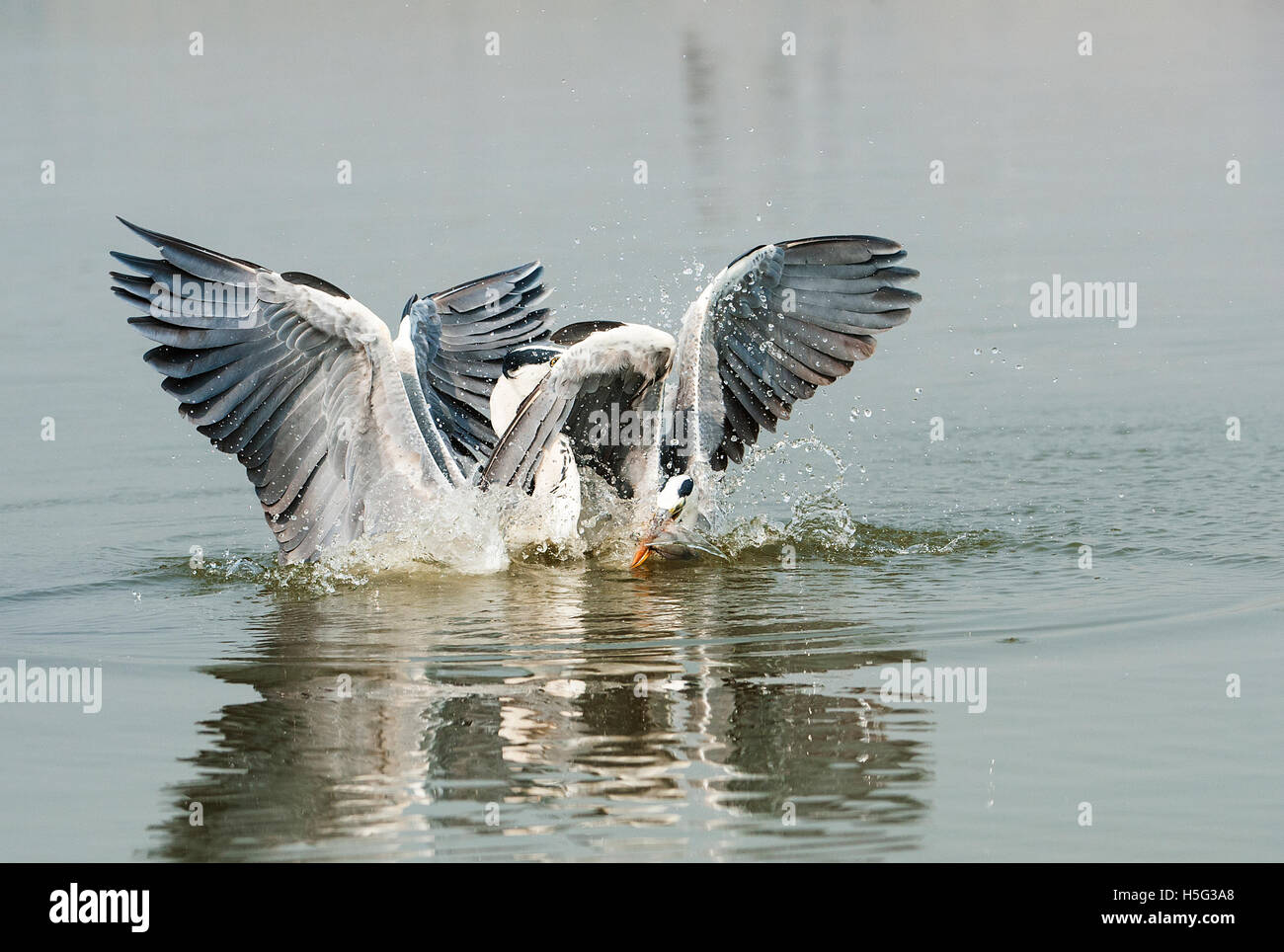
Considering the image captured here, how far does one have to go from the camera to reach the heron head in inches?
454

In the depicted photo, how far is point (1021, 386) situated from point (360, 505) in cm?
578

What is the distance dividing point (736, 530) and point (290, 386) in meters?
2.95

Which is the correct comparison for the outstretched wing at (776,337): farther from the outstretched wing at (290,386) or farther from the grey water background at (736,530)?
the outstretched wing at (290,386)

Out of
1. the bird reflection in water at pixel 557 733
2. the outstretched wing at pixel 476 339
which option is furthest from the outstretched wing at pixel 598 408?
the outstretched wing at pixel 476 339

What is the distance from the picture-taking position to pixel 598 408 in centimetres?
1190

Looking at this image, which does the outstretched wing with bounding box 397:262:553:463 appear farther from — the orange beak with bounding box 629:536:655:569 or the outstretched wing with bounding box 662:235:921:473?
the orange beak with bounding box 629:536:655:569

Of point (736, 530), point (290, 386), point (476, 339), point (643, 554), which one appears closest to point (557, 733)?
point (643, 554)

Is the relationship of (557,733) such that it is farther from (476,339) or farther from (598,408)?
(476,339)

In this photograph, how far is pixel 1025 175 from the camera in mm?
21266

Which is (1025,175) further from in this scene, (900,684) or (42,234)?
(900,684)

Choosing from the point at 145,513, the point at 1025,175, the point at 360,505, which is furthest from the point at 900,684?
the point at 1025,175

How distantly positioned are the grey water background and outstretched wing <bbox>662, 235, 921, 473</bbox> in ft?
2.23

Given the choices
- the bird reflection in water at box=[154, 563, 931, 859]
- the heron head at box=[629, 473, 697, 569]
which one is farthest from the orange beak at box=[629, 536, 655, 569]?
the bird reflection in water at box=[154, 563, 931, 859]

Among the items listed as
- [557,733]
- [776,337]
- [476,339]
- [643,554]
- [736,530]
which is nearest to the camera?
[557,733]
